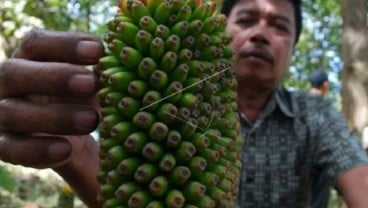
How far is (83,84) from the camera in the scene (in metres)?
1.29

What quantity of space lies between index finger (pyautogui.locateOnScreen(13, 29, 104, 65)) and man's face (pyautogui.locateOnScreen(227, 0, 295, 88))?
3.80ft

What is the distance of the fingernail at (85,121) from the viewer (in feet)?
4.29

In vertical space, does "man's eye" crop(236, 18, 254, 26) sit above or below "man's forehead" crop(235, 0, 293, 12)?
below

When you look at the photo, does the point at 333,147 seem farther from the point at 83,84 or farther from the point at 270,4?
the point at 83,84

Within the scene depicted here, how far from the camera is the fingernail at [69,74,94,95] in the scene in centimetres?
129

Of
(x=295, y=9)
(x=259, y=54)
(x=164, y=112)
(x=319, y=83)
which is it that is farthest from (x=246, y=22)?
(x=319, y=83)

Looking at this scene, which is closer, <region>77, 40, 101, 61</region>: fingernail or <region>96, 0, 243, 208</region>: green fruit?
<region>96, 0, 243, 208</region>: green fruit

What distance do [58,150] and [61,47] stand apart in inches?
8.7

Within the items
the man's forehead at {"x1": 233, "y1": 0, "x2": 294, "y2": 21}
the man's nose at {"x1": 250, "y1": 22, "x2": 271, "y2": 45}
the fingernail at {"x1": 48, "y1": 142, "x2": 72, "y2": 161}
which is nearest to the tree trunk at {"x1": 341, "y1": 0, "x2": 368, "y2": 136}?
the man's forehead at {"x1": 233, "y1": 0, "x2": 294, "y2": 21}

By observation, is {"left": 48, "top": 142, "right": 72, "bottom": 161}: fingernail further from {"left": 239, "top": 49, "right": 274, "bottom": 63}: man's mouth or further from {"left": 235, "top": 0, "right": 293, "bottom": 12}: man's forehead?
{"left": 235, "top": 0, "right": 293, "bottom": 12}: man's forehead

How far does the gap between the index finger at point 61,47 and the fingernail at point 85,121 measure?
106 mm

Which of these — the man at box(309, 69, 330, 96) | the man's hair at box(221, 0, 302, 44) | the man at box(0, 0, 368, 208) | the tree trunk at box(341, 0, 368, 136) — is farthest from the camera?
the man at box(309, 69, 330, 96)

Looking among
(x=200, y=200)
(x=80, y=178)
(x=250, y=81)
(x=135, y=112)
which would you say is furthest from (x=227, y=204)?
(x=250, y=81)

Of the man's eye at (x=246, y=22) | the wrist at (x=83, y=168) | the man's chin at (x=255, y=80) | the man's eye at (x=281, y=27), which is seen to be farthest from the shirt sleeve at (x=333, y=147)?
the wrist at (x=83, y=168)
